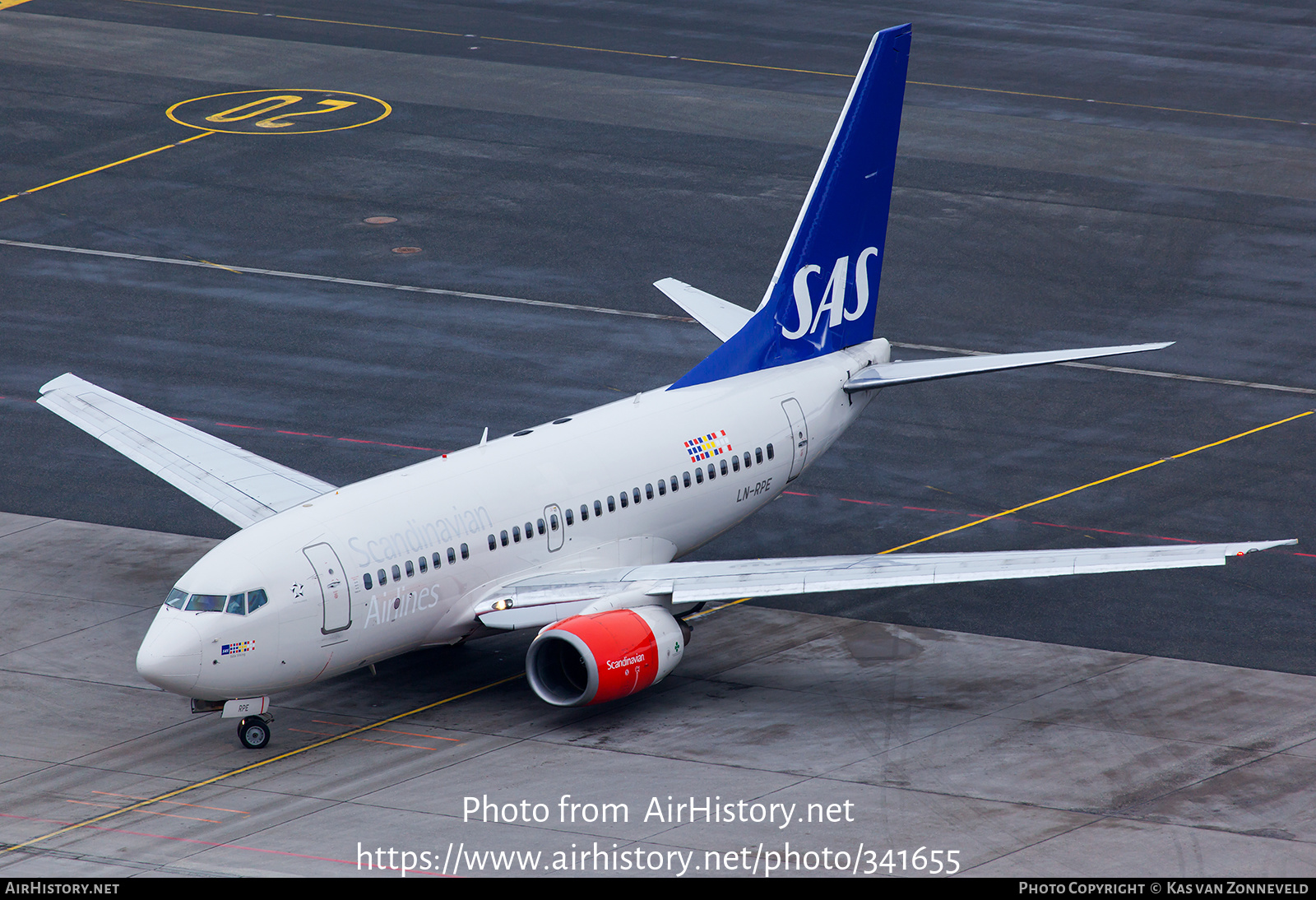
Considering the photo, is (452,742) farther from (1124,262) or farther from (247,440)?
(1124,262)

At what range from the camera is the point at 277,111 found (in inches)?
2958

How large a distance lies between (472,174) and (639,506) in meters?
33.6

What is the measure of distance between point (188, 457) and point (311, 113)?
38.0 metres

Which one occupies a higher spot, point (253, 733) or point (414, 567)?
point (414, 567)

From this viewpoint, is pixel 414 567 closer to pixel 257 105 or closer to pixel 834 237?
pixel 834 237

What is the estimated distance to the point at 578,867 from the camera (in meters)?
29.1

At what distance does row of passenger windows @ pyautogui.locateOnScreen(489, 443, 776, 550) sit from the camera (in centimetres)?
3553

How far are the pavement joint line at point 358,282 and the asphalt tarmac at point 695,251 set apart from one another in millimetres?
235

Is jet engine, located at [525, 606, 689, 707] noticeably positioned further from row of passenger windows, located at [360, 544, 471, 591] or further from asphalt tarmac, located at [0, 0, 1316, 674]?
asphalt tarmac, located at [0, 0, 1316, 674]

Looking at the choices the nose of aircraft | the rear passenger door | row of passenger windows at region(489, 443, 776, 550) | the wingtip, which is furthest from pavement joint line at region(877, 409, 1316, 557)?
the wingtip

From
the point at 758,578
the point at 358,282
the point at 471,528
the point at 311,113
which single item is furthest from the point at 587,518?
the point at 311,113

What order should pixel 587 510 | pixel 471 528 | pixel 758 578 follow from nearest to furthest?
1. pixel 758 578
2. pixel 471 528
3. pixel 587 510

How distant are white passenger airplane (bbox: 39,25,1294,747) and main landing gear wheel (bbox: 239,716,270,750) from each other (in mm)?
40

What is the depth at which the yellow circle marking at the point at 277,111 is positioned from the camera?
7325cm
